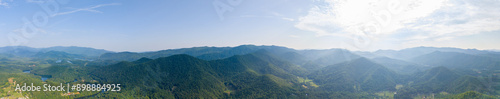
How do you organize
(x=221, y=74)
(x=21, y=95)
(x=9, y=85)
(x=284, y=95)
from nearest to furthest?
(x=21, y=95), (x=9, y=85), (x=284, y=95), (x=221, y=74)

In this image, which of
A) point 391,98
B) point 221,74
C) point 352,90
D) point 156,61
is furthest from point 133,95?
point 391,98

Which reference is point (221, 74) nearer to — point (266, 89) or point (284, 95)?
point (266, 89)

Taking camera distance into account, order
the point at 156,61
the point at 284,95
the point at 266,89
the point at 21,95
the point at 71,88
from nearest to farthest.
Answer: the point at 21,95, the point at 71,88, the point at 284,95, the point at 266,89, the point at 156,61

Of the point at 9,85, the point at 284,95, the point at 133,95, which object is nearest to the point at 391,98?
the point at 284,95

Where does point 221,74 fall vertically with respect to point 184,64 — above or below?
below

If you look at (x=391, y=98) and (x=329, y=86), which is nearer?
(x=391, y=98)

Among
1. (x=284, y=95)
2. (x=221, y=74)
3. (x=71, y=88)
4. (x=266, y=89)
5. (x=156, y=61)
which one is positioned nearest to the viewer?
(x=71, y=88)

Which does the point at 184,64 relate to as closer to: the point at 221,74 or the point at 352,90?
the point at 221,74

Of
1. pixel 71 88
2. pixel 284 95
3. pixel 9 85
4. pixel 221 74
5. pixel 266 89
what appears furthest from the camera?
pixel 221 74

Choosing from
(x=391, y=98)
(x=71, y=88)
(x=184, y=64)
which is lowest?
(x=391, y=98)
